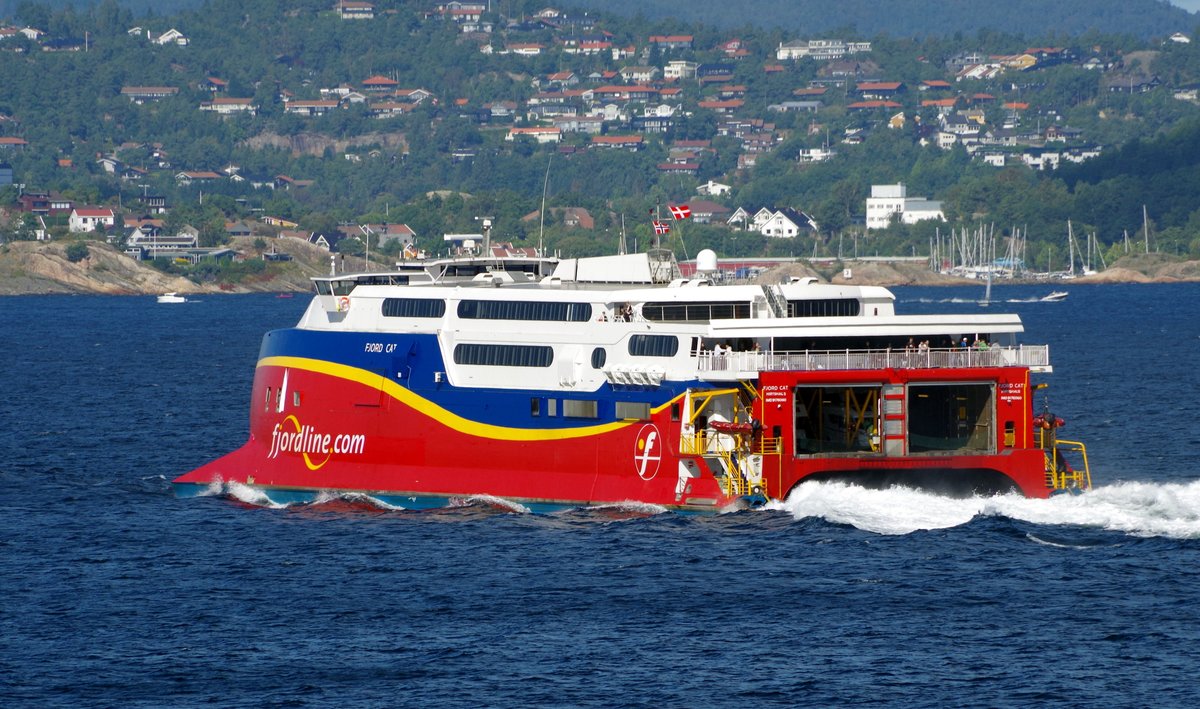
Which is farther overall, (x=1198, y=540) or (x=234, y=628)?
(x=1198, y=540)

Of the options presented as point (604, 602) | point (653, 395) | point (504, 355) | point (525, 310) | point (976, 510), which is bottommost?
point (604, 602)

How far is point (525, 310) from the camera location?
163 feet

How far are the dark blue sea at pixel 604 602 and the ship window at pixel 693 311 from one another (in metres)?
4.78

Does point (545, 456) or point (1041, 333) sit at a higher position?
point (1041, 333)

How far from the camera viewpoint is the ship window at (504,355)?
48.8 meters

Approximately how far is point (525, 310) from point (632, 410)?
4.55 meters

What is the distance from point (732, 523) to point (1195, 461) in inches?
848

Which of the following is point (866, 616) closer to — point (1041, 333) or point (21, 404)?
point (21, 404)

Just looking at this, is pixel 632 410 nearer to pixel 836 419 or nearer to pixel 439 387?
pixel 836 419

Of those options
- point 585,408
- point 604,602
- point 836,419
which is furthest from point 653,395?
point 604,602

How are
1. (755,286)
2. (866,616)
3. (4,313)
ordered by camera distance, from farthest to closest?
(4,313)
(755,286)
(866,616)

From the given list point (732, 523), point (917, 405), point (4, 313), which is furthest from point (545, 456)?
point (4, 313)

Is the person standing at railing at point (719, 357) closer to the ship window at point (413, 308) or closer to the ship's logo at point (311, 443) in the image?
the ship window at point (413, 308)

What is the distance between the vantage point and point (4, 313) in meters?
198
